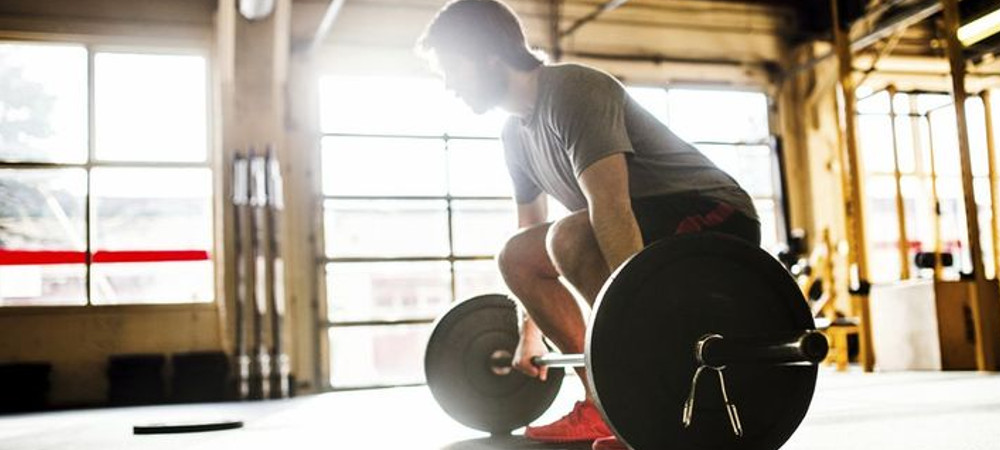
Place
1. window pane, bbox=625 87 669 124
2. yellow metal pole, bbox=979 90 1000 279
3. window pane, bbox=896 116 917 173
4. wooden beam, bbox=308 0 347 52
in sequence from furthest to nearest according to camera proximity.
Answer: window pane, bbox=896 116 917 173 < window pane, bbox=625 87 669 124 < wooden beam, bbox=308 0 347 52 < yellow metal pole, bbox=979 90 1000 279

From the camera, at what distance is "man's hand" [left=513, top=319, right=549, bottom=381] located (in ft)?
8.05

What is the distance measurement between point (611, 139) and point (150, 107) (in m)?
5.55

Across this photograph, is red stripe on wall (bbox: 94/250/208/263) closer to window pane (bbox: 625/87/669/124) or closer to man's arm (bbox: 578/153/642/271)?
window pane (bbox: 625/87/669/124)

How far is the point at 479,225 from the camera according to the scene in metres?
7.32

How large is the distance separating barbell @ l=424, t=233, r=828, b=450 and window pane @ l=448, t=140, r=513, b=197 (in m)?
5.48

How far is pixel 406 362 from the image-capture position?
278 inches

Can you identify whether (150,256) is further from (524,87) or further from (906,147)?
(906,147)

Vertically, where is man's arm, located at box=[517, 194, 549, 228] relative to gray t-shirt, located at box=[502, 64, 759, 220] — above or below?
below

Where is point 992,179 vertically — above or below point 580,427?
above

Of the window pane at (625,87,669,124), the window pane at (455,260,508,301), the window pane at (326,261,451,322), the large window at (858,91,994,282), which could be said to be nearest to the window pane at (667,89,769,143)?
the window pane at (625,87,669,124)

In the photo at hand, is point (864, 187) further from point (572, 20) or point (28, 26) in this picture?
point (28, 26)

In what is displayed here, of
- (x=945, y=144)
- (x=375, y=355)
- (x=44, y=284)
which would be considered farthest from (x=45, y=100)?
(x=945, y=144)

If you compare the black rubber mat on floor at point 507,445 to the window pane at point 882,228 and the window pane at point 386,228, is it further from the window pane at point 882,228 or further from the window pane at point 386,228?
the window pane at point 882,228

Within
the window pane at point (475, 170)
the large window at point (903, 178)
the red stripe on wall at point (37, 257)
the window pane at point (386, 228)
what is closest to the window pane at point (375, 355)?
the window pane at point (386, 228)
